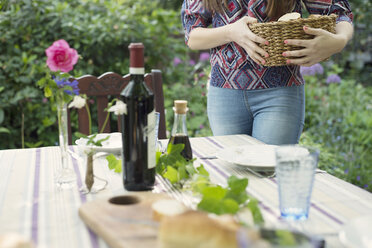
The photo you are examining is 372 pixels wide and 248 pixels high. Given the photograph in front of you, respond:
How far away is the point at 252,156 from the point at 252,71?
45 centimetres

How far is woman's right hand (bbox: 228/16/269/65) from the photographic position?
145cm

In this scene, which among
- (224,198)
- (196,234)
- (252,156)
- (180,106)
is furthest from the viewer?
(252,156)

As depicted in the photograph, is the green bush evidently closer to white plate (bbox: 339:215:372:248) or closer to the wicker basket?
the wicker basket

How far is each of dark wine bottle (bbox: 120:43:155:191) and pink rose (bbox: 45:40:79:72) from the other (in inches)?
5.2

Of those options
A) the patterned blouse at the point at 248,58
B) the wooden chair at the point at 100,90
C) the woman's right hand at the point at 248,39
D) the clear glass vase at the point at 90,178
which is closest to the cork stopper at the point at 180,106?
the clear glass vase at the point at 90,178

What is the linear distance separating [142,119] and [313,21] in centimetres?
72

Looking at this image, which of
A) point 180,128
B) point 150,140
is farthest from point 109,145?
point 150,140

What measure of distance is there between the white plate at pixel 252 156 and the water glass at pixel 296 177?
11.6 inches

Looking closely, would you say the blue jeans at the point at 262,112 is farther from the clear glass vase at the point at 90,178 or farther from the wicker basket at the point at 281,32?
Result: the clear glass vase at the point at 90,178

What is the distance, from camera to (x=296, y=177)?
0.82m

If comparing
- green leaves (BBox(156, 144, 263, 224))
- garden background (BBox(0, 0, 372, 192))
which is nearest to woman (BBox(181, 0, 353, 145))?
green leaves (BBox(156, 144, 263, 224))

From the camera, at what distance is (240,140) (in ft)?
5.13

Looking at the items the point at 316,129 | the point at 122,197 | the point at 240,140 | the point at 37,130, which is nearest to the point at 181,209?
→ the point at 122,197

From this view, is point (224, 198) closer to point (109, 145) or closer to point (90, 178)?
point (90, 178)
